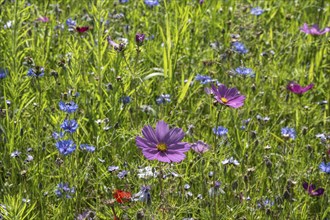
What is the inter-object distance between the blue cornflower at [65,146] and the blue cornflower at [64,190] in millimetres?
113

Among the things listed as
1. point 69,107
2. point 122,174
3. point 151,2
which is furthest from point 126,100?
point 151,2

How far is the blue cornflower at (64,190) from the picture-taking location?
2.20 m

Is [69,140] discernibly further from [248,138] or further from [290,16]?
[290,16]

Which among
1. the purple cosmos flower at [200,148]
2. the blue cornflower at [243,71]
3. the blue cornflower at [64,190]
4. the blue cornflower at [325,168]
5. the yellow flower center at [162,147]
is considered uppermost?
the yellow flower center at [162,147]

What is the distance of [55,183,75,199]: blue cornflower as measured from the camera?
2203 millimetres

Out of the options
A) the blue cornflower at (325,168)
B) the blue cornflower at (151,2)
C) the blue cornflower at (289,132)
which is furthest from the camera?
the blue cornflower at (151,2)

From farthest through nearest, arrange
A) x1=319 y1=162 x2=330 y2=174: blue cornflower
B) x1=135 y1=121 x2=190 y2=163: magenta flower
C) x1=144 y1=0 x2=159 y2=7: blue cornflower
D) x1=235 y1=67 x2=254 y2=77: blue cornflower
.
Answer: x1=144 y1=0 x2=159 y2=7: blue cornflower < x1=235 y1=67 x2=254 y2=77: blue cornflower < x1=319 y1=162 x2=330 y2=174: blue cornflower < x1=135 y1=121 x2=190 y2=163: magenta flower

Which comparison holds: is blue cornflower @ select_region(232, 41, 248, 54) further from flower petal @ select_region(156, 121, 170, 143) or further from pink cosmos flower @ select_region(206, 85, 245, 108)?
flower petal @ select_region(156, 121, 170, 143)

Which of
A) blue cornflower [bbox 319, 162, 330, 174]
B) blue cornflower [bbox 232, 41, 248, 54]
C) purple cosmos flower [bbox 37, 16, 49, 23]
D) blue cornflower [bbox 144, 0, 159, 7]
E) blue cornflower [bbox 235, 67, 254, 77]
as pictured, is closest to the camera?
blue cornflower [bbox 319, 162, 330, 174]

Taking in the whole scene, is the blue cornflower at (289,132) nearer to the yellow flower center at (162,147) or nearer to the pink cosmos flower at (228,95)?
the pink cosmos flower at (228,95)

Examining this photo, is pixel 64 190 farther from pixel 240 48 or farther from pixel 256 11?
pixel 256 11

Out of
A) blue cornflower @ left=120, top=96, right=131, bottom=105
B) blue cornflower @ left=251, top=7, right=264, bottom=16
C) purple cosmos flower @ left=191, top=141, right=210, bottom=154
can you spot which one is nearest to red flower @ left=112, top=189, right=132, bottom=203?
purple cosmos flower @ left=191, top=141, right=210, bottom=154

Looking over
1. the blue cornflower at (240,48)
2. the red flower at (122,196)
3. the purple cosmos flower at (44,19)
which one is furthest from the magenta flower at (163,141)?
the purple cosmos flower at (44,19)

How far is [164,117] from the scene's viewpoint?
258cm
